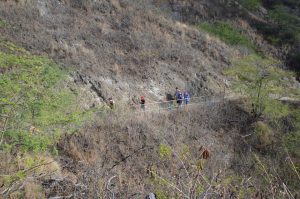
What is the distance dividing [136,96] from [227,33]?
17992 mm

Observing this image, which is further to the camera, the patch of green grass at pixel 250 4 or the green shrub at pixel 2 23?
the patch of green grass at pixel 250 4

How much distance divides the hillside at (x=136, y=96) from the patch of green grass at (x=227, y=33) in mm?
132

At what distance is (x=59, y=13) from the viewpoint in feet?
89.1

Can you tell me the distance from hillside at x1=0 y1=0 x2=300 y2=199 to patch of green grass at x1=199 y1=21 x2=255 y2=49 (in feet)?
0.43

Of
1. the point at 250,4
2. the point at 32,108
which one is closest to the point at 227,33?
the point at 250,4

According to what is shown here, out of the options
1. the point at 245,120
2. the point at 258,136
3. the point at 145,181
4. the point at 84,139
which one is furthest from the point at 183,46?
the point at 145,181

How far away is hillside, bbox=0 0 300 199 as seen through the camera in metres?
12.2

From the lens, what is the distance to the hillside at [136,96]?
12156mm

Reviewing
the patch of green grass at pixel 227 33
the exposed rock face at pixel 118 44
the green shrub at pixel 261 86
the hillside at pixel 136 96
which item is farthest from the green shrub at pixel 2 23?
the patch of green grass at pixel 227 33

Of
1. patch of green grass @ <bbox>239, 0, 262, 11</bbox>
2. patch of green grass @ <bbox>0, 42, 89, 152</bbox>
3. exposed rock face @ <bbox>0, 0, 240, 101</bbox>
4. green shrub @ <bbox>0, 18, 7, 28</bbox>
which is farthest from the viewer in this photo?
patch of green grass @ <bbox>239, 0, 262, 11</bbox>

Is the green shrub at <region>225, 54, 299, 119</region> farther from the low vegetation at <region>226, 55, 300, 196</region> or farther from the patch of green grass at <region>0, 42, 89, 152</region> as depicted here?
the patch of green grass at <region>0, 42, 89, 152</region>

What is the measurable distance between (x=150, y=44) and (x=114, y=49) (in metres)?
3.86

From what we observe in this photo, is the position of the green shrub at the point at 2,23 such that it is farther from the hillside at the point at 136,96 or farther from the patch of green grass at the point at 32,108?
the patch of green grass at the point at 32,108

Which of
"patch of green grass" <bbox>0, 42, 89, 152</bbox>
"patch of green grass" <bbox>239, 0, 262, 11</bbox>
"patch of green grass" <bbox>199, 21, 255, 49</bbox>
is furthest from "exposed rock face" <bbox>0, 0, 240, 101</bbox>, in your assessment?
"patch of green grass" <bbox>239, 0, 262, 11</bbox>
